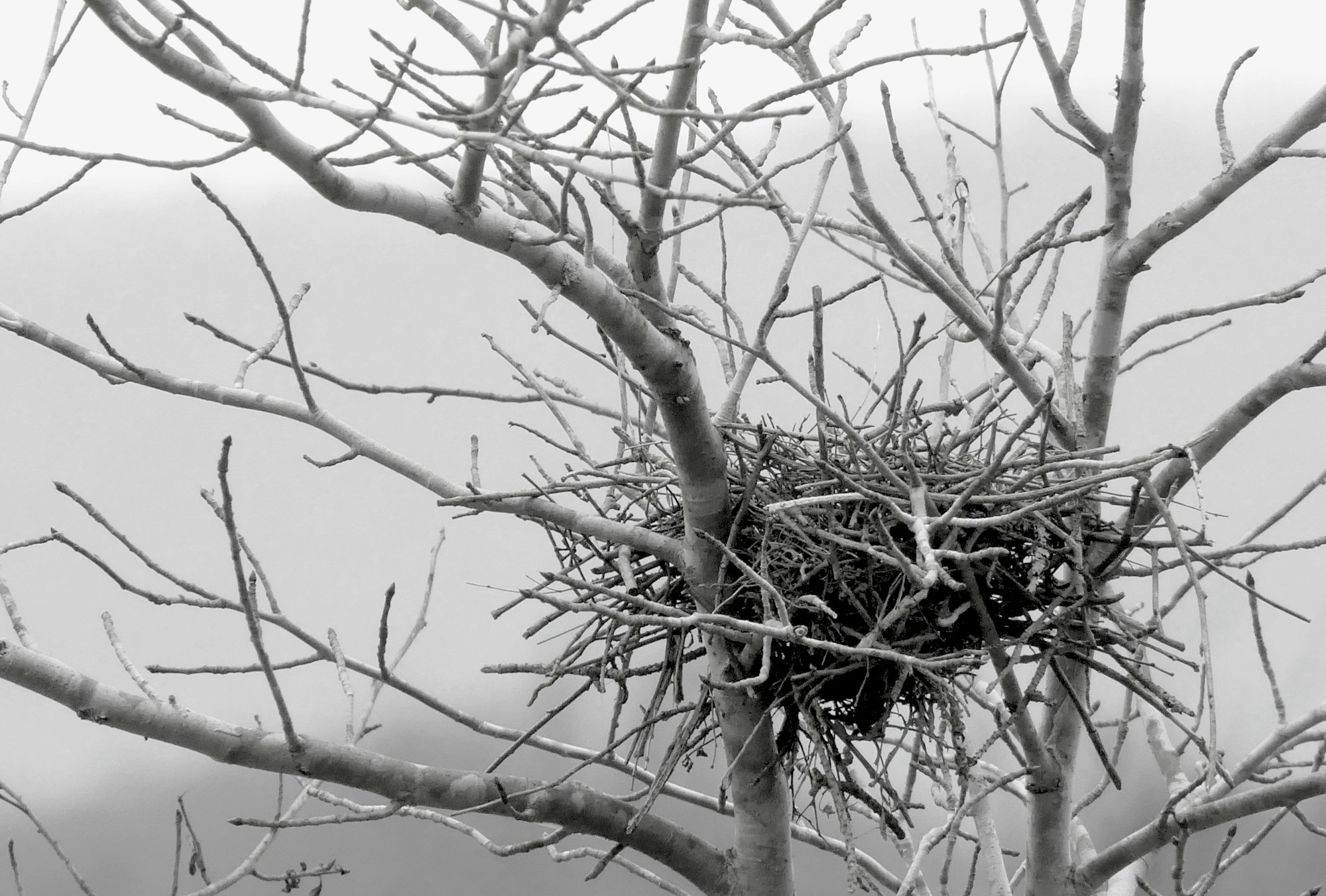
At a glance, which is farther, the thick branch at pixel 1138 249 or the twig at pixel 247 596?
the thick branch at pixel 1138 249

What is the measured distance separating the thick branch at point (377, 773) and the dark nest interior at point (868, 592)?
0.09 m

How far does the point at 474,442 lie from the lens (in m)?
1.20

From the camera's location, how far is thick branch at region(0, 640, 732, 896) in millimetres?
909

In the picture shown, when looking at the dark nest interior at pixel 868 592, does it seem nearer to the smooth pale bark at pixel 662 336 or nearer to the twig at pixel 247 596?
the smooth pale bark at pixel 662 336

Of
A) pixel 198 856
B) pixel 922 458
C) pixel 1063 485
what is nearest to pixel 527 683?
pixel 198 856

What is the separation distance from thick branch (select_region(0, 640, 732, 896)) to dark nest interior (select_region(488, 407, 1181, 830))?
0.09 m

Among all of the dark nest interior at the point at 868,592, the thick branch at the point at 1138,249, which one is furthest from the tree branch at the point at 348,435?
the thick branch at the point at 1138,249

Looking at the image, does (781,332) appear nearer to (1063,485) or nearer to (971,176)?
(971,176)

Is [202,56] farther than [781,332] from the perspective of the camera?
No

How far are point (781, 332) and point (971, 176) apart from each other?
616mm

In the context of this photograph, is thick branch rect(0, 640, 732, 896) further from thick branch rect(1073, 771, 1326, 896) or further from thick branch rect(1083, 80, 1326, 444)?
thick branch rect(1083, 80, 1326, 444)

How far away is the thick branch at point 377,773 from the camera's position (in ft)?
2.98

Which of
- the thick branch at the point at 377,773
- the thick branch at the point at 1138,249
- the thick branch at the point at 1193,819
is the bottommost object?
the thick branch at the point at 377,773

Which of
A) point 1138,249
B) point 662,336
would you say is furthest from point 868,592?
point 1138,249
